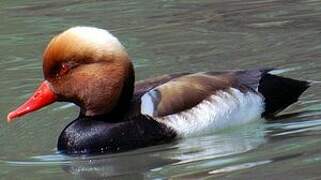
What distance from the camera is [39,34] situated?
1166 cm

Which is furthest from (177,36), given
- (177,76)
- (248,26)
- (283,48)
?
(177,76)

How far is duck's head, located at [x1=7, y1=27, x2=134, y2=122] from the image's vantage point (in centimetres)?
692

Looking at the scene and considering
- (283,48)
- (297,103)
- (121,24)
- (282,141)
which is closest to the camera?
(282,141)

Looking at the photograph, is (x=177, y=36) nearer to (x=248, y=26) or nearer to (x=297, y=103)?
(x=248, y=26)

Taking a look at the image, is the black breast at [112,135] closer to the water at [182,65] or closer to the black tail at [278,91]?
the water at [182,65]

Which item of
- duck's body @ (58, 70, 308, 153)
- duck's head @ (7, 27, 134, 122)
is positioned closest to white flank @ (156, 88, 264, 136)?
duck's body @ (58, 70, 308, 153)

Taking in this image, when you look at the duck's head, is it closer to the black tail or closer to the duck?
the duck

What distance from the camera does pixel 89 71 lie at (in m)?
6.95

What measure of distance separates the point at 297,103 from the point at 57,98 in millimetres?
1882

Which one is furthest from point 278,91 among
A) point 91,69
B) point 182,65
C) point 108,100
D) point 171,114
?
point 182,65

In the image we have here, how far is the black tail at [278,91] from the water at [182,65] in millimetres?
89

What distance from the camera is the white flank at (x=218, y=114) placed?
702 centimetres

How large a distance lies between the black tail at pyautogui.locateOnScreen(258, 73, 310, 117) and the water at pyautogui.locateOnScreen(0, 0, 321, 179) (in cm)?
9

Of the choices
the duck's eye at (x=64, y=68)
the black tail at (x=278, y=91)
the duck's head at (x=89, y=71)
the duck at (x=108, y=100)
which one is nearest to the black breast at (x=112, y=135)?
the duck at (x=108, y=100)
